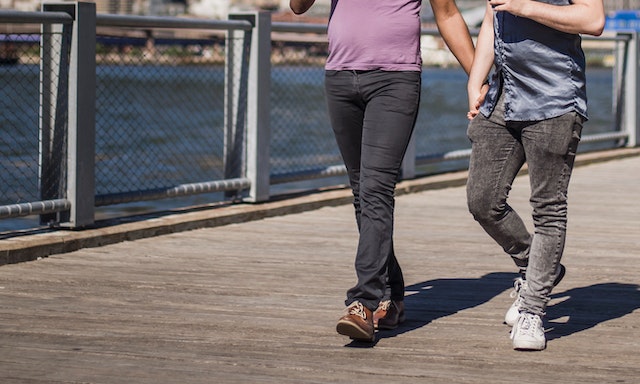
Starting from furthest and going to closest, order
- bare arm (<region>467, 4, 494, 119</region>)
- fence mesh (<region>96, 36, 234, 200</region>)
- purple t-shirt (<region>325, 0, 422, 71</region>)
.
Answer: fence mesh (<region>96, 36, 234, 200</region>), bare arm (<region>467, 4, 494, 119</region>), purple t-shirt (<region>325, 0, 422, 71</region>)

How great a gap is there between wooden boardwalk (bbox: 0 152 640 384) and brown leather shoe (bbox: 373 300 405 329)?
4 cm

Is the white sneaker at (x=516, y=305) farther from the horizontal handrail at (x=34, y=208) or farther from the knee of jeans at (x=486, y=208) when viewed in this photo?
the horizontal handrail at (x=34, y=208)

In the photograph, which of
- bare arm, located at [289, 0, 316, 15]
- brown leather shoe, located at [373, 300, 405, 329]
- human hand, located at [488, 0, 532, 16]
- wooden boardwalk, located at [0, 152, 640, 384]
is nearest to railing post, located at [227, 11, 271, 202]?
wooden boardwalk, located at [0, 152, 640, 384]

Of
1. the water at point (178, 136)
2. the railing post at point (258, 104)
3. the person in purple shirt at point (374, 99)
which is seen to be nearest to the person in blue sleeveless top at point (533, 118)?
the person in purple shirt at point (374, 99)

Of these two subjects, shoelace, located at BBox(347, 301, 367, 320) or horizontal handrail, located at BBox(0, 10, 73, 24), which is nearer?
shoelace, located at BBox(347, 301, 367, 320)

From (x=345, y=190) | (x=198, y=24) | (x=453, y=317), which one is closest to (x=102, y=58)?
(x=198, y=24)

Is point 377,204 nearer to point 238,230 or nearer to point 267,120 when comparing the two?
point 238,230

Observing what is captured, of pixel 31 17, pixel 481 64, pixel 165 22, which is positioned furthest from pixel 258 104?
pixel 481 64

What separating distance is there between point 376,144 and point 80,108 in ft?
9.33

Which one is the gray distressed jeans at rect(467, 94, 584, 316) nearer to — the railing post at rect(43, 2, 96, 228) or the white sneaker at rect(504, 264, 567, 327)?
the white sneaker at rect(504, 264, 567, 327)

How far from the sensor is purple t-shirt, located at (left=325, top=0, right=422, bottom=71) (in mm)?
4590

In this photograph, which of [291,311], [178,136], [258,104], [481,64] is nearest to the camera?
[481,64]

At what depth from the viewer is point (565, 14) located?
4.37 metres

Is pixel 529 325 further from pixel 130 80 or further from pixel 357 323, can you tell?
pixel 130 80
